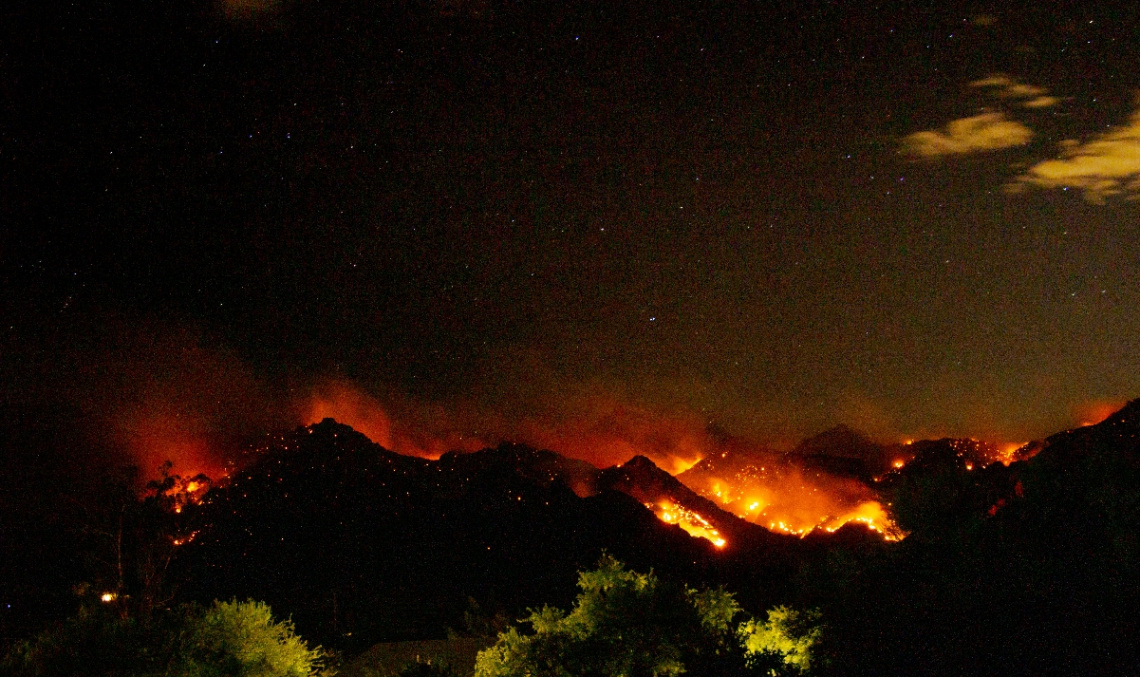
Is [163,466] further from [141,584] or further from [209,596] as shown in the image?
[209,596]

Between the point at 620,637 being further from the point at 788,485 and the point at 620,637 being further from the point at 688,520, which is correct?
the point at 788,485

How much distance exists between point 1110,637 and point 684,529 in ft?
155

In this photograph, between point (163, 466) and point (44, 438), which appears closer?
point (163, 466)

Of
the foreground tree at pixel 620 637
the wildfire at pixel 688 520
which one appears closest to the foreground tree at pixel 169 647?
the foreground tree at pixel 620 637

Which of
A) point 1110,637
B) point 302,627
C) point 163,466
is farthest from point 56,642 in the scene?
point 302,627

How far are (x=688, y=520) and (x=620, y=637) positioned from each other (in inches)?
1788

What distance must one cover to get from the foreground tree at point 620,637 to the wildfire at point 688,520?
4129 cm

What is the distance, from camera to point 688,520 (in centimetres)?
5562

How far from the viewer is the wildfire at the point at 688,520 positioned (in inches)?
2094

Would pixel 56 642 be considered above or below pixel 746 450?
below

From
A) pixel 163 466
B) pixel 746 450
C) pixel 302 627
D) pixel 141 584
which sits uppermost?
pixel 746 450

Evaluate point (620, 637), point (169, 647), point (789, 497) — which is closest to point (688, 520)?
point (789, 497)

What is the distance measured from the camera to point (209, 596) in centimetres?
4212

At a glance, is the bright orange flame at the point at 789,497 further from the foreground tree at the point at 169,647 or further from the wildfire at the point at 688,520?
the foreground tree at the point at 169,647
